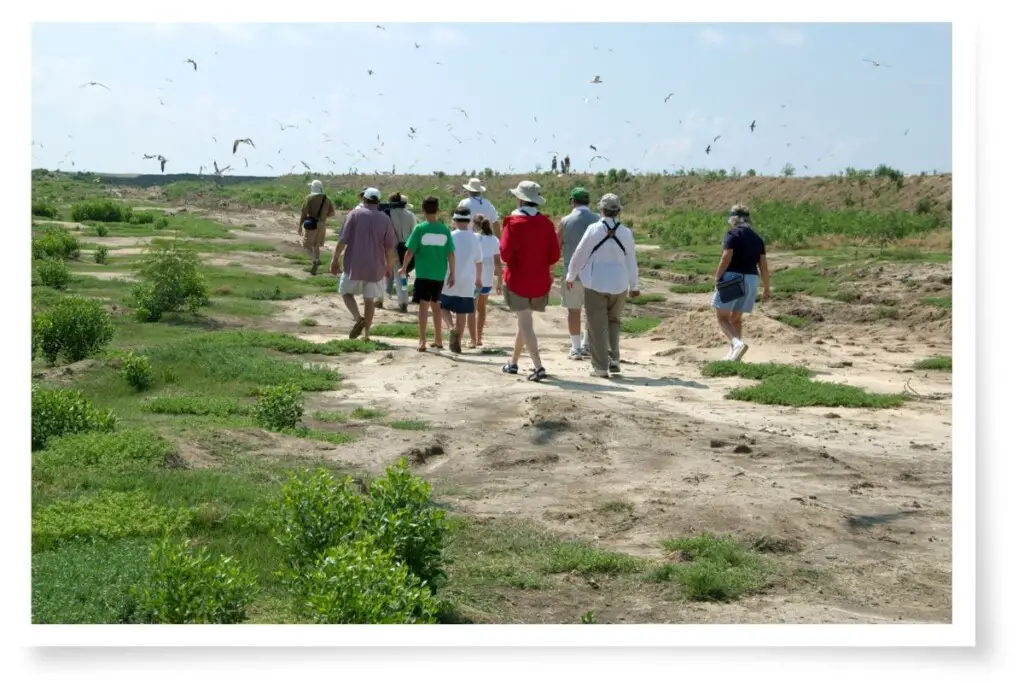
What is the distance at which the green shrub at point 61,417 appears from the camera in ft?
29.3

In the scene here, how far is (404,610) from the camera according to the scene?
5.85 meters

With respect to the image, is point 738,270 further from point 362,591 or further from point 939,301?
point 362,591

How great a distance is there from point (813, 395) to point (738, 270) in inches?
101

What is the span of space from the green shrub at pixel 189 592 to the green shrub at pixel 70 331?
7.74m

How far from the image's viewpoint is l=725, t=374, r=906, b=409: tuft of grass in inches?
476

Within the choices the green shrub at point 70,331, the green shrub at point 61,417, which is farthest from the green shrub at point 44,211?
the green shrub at point 61,417

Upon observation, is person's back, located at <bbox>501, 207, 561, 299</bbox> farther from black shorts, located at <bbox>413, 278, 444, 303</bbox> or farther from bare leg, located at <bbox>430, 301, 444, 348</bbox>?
bare leg, located at <bbox>430, 301, 444, 348</bbox>

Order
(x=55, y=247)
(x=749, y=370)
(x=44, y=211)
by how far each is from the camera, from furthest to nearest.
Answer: (x=44, y=211) < (x=55, y=247) < (x=749, y=370)

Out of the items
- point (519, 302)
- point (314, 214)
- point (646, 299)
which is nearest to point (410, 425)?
point (519, 302)

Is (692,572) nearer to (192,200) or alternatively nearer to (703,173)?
(192,200)

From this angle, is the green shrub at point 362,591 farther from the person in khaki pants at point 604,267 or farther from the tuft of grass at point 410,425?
the person in khaki pants at point 604,267

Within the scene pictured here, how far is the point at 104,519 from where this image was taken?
723 centimetres

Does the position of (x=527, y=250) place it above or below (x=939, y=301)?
above
